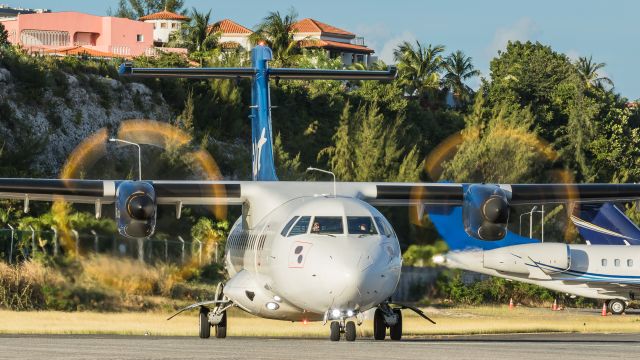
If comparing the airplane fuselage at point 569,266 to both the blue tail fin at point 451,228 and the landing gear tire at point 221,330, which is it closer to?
the blue tail fin at point 451,228

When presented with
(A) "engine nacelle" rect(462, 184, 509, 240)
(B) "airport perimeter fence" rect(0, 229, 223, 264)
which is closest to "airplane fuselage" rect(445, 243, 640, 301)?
(B) "airport perimeter fence" rect(0, 229, 223, 264)

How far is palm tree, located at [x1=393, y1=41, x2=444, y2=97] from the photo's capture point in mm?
93438

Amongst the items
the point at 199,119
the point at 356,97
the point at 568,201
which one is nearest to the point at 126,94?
the point at 199,119

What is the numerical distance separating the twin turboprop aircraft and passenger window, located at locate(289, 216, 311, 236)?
0.07 ft

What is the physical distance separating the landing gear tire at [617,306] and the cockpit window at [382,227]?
1168 inches

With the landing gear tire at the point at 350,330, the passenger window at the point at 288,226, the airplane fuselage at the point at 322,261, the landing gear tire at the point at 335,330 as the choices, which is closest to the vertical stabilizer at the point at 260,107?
the airplane fuselage at the point at 322,261

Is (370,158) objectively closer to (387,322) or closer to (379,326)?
(379,326)

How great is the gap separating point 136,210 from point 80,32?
92.8 metres

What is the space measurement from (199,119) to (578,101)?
2768cm

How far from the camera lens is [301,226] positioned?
20172 millimetres

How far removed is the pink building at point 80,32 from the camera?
108 m

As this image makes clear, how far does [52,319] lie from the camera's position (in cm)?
2930

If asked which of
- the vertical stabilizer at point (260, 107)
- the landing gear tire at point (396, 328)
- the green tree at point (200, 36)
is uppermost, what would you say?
the green tree at point (200, 36)

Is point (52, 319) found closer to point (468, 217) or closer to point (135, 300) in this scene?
point (135, 300)
